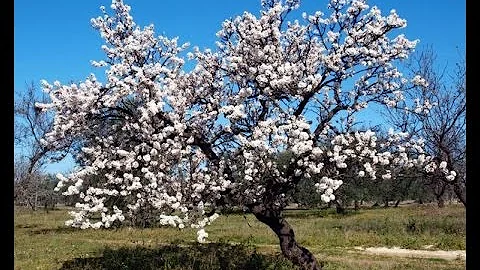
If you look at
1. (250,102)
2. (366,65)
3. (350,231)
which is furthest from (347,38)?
(350,231)

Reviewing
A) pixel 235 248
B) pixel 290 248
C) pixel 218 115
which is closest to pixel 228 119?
pixel 218 115

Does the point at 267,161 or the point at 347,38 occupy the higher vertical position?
the point at 347,38

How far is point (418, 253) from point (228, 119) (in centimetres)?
1388

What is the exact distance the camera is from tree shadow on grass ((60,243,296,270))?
1402cm

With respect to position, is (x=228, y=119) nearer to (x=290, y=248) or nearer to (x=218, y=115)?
(x=218, y=115)

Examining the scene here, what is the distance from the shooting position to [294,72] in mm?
11195

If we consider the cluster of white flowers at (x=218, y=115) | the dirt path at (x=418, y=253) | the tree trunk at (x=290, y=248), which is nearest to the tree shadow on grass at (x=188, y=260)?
the tree trunk at (x=290, y=248)

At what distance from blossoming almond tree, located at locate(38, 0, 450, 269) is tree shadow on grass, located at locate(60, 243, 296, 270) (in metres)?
1.69

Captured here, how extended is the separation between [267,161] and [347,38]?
3.28 meters

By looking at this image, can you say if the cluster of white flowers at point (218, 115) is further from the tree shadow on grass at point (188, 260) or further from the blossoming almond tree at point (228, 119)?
the tree shadow on grass at point (188, 260)

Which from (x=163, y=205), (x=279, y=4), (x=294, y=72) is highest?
(x=279, y=4)

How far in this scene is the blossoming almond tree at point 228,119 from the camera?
35.3 feet

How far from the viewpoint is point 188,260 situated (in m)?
14.9

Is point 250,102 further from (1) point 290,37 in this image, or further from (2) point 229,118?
(1) point 290,37
